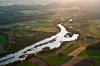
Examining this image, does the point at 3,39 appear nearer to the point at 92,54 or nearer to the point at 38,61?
the point at 38,61

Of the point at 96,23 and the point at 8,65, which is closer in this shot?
the point at 8,65

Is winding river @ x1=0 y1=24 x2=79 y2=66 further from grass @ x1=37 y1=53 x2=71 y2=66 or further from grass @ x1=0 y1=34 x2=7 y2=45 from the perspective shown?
grass @ x1=0 y1=34 x2=7 y2=45

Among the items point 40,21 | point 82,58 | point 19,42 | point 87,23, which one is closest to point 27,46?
point 19,42

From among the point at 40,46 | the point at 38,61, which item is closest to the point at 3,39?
the point at 40,46

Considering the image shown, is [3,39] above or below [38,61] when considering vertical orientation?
below

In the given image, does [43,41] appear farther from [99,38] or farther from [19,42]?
[99,38]
